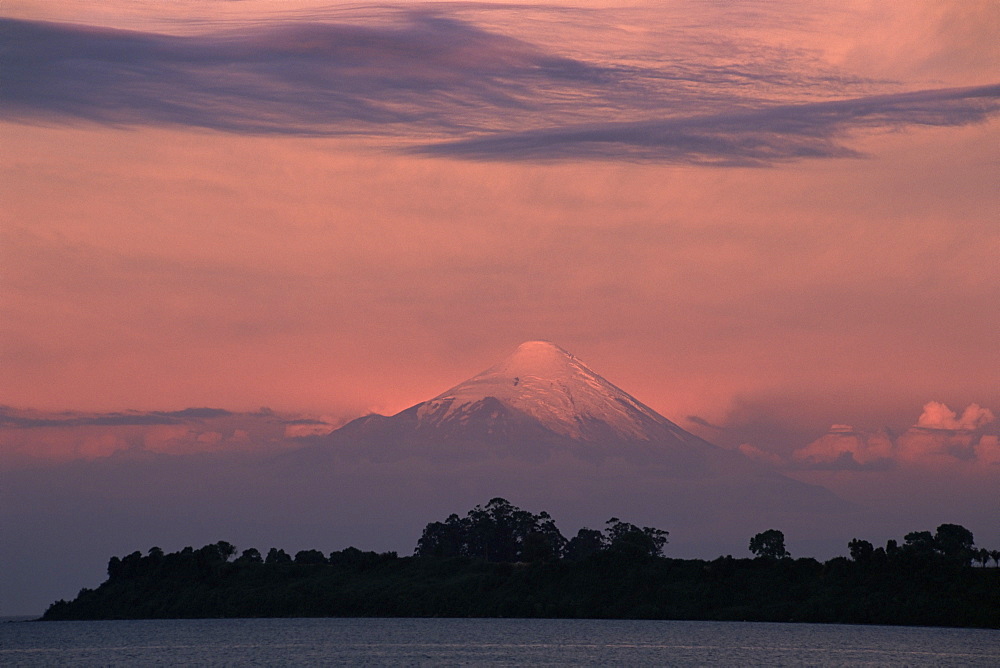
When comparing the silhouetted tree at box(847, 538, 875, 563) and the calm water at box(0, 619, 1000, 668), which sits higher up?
the silhouetted tree at box(847, 538, 875, 563)

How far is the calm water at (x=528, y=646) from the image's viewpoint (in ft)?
392

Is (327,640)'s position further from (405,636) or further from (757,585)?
(757,585)

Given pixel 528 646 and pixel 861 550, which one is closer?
pixel 528 646

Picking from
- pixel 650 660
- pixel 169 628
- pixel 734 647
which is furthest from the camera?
pixel 169 628

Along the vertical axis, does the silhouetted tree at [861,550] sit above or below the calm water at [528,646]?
above

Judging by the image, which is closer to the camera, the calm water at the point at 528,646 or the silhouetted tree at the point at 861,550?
the calm water at the point at 528,646

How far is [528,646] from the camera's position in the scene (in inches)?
5359

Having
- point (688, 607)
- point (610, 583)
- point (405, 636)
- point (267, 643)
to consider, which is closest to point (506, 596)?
point (610, 583)

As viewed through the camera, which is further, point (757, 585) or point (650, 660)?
point (757, 585)

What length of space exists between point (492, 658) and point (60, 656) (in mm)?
54032

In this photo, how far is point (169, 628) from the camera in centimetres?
19450

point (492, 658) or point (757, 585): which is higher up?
point (757, 585)

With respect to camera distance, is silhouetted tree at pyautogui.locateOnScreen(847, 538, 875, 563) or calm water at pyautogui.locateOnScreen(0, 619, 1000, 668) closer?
calm water at pyautogui.locateOnScreen(0, 619, 1000, 668)

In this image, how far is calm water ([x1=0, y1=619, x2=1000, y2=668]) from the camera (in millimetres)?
119500
